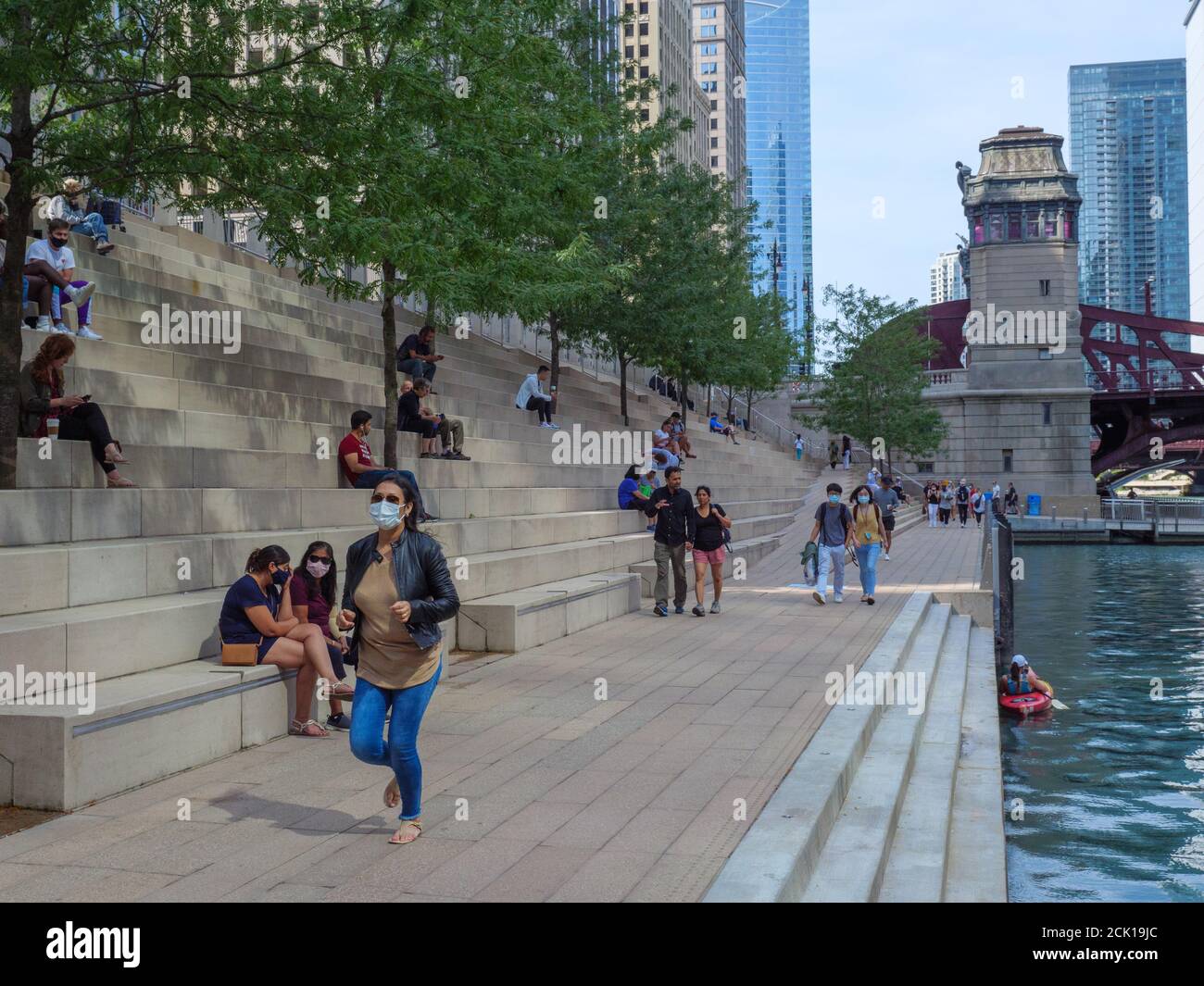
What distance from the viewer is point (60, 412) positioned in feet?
33.2

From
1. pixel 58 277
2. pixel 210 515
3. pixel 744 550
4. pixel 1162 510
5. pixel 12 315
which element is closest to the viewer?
pixel 12 315

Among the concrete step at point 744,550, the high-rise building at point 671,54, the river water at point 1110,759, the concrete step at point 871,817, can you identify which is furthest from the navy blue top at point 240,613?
the high-rise building at point 671,54

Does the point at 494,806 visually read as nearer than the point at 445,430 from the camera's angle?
Yes

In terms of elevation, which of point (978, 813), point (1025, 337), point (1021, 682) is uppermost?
point (1025, 337)

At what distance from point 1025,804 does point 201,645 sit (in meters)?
7.58

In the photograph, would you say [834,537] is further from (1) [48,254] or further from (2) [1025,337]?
(2) [1025,337]

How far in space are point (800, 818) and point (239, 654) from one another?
4.07 metres

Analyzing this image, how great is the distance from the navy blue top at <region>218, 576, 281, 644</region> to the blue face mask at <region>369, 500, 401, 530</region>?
106 inches

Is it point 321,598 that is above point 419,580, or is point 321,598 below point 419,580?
below

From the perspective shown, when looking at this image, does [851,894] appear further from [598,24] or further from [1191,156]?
[1191,156]

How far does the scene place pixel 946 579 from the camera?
23062mm

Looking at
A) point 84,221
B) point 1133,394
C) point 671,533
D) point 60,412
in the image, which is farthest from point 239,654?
point 1133,394

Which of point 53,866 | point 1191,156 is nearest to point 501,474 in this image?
point 53,866

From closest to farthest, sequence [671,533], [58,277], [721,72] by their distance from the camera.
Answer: [58,277], [671,533], [721,72]
